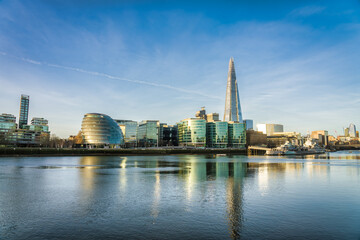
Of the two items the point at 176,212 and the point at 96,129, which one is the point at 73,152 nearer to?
the point at 96,129

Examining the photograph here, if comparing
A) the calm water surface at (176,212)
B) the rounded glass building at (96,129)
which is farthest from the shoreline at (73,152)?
the calm water surface at (176,212)

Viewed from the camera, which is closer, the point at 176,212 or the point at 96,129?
the point at 176,212

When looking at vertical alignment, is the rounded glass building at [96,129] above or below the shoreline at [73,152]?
above

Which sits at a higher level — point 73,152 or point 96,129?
point 96,129

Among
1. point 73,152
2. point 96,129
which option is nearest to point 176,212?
point 73,152

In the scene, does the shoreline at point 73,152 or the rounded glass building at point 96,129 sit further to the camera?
the rounded glass building at point 96,129

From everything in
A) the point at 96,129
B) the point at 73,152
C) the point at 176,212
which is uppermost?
the point at 96,129

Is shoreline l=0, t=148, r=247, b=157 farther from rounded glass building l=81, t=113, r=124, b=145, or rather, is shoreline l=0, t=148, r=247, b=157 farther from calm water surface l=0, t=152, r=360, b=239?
calm water surface l=0, t=152, r=360, b=239

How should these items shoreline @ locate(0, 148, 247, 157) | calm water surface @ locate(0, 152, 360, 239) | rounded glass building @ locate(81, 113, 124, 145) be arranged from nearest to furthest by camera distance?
calm water surface @ locate(0, 152, 360, 239)
shoreline @ locate(0, 148, 247, 157)
rounded glass building @ locate(81, 113, 124, 145)

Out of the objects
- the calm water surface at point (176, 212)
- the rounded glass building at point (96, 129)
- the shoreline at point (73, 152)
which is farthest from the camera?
the rounded glass building at point (96, 129)

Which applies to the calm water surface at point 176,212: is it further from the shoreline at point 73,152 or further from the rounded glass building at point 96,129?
the rounded glass building at point 96,129

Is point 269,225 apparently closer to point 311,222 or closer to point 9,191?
point 311,222

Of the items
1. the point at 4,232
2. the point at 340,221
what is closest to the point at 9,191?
the point at 4,232

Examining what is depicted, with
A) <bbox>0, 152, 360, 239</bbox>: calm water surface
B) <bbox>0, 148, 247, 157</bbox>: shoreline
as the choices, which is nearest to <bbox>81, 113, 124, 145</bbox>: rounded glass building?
<bbox>0, 148, 247, 157</bbox>: shoreline
